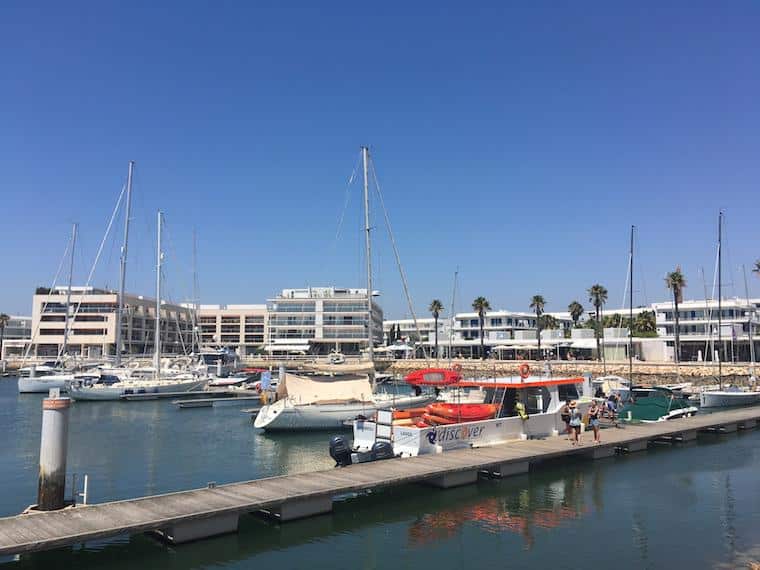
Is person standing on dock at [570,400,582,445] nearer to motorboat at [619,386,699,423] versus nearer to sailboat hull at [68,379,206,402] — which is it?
motorboat at [619,386,699,423]

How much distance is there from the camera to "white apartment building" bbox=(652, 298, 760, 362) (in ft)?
250

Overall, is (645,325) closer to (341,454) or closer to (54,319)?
(341,454)

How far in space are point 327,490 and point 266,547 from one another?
248 centimetres

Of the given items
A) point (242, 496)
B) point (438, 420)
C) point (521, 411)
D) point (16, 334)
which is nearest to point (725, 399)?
point (521, 411)

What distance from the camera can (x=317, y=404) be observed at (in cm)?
3478

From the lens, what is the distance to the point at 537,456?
21922 millimetres

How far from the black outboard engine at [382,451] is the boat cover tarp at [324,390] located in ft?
44.8

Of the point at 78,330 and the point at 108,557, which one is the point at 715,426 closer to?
the point at 108,557

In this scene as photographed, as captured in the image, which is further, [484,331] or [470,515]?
[484,331]

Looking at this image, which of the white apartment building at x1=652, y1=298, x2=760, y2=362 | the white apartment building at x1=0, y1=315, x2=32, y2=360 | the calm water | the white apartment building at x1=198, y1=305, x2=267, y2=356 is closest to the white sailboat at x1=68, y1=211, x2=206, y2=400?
the calm water

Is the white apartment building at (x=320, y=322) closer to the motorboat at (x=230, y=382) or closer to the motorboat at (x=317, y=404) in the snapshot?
the motorboat at (x=230, y=382)

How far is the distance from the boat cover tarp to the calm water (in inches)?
161

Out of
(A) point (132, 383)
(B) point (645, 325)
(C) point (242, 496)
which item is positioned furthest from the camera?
(B) point (645, 325)

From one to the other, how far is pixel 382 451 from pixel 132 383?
4491cm
